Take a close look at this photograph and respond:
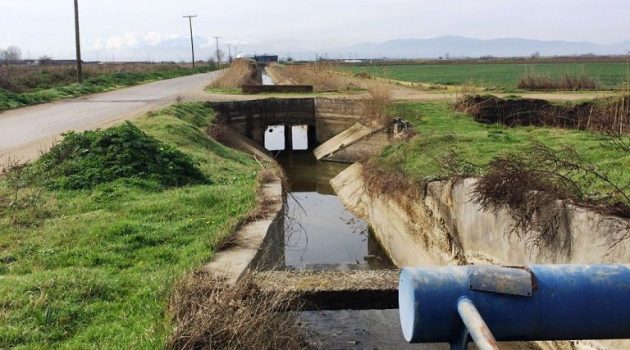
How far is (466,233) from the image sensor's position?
9164mm

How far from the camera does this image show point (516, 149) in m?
12.0

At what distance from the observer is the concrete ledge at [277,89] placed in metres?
31.0

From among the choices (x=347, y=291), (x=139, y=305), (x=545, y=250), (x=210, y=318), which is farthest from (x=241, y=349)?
(x=545, y=250)

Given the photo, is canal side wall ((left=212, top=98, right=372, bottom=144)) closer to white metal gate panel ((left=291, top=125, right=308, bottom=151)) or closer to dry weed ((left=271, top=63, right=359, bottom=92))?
white metal gate panel ((left=291, top=125, right=308, bottom=151))

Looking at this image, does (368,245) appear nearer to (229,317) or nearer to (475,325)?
(229,317)

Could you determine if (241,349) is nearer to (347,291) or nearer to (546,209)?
(347,291)

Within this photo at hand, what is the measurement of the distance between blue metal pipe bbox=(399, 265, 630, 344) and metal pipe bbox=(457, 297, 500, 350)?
0.07 metres

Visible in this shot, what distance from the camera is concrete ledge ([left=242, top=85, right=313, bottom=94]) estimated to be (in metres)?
31.0

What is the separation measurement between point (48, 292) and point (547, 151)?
6094 millimetres

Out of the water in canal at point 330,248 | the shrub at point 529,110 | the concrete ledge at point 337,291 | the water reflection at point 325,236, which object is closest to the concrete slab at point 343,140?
the water in canal at point 330,248

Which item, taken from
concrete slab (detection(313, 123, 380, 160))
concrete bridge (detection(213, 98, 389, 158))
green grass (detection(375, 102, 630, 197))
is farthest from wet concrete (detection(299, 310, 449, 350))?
concrete bridge (detection(213, 98, 389, 158))

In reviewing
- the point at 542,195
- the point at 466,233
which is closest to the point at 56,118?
the point at 466,233

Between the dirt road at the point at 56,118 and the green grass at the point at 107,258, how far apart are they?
4936 millimetres

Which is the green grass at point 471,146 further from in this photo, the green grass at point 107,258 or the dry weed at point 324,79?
the dry weed at point 324,79
